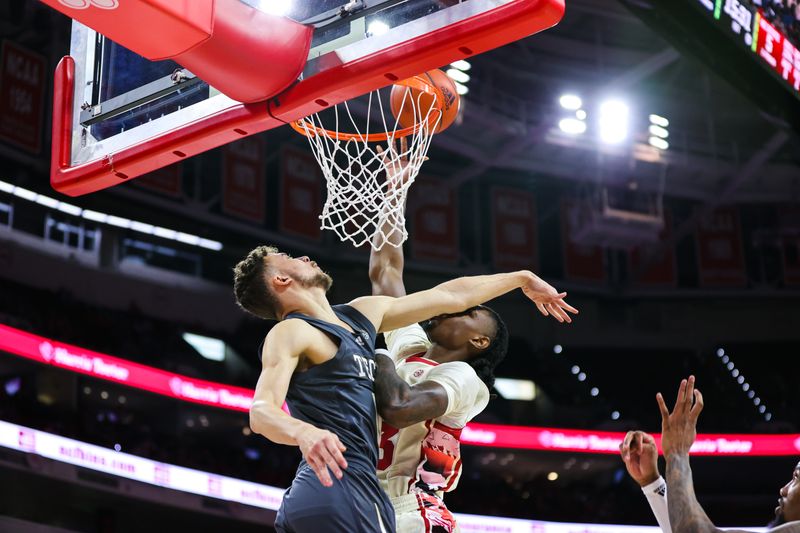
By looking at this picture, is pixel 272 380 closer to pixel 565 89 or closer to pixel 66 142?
pixel 66 142

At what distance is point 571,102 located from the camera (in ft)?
51.9

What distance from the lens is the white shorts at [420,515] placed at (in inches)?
151

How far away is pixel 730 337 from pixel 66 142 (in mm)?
16360

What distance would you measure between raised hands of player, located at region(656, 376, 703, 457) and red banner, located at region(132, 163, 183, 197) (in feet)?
38.0

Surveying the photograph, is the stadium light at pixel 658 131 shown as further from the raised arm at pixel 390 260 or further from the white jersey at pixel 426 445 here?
the white jersey at pixel 426 445

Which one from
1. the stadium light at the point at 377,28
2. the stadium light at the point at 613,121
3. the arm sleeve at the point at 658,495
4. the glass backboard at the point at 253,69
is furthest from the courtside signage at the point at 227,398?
the arm sleeve at the point at 658,495

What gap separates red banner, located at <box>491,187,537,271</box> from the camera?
55.4ft

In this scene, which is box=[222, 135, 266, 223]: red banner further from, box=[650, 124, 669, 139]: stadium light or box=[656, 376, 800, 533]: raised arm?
box=[656, 376, 800, 533]: raised arm

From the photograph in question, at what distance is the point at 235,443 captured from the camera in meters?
15.2

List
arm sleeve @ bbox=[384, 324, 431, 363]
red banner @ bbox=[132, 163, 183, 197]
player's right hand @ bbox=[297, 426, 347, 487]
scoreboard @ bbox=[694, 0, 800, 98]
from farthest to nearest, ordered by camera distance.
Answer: red banner @ bbox=[132, 163, 183, 197]
scoreboard @ bbox=[694, 0, 800, 98]
arm sleeve @ bbox=[384, 324, 431, 363]
player's right hand @ bbox=[297, 426, 347, 487]

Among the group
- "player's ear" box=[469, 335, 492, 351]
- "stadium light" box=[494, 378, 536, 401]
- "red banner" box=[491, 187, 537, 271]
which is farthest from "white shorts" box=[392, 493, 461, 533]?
"stadium light" box=[494, 378, 536, 401]

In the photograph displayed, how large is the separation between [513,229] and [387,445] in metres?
13.3

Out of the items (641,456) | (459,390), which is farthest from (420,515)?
(641,456)

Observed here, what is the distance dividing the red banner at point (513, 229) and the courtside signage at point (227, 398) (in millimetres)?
2985
